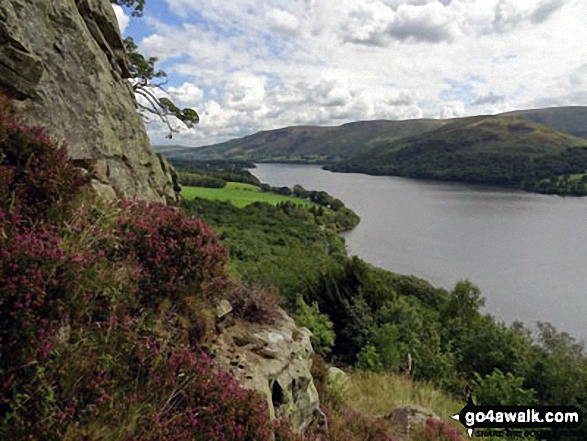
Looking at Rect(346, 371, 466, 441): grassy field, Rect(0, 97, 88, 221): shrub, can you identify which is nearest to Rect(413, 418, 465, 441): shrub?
Rect(346, 371, 466, 441): grassy field

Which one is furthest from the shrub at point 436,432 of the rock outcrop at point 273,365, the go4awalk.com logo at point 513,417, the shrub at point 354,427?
the rock outcrop at point 273,365

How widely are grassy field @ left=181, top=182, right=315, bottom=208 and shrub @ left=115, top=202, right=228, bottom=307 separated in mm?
98151

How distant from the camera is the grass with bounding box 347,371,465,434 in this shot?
8317mm

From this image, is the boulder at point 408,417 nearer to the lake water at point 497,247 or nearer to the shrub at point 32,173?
the shrub at point 32,173

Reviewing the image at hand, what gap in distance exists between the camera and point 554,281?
59.6m

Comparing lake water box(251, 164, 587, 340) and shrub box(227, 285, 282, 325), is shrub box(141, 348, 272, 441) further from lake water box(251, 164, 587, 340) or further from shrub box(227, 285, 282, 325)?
lake water box(251, 164, 587, 340)

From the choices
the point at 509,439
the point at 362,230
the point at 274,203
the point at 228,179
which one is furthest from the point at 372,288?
the point at 228,179

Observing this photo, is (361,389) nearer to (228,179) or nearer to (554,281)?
(554,281)

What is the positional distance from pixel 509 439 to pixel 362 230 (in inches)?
3583

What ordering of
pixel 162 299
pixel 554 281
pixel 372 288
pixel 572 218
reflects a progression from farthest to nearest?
1. pixel 572 218
2. pixel 554 281
3. pixel 372 288
4. pixel 162 299

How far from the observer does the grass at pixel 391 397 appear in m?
8.32

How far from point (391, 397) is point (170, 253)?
274 inches

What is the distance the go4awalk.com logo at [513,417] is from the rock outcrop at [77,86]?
8.33 m

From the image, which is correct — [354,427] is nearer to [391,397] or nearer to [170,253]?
[391,397]
